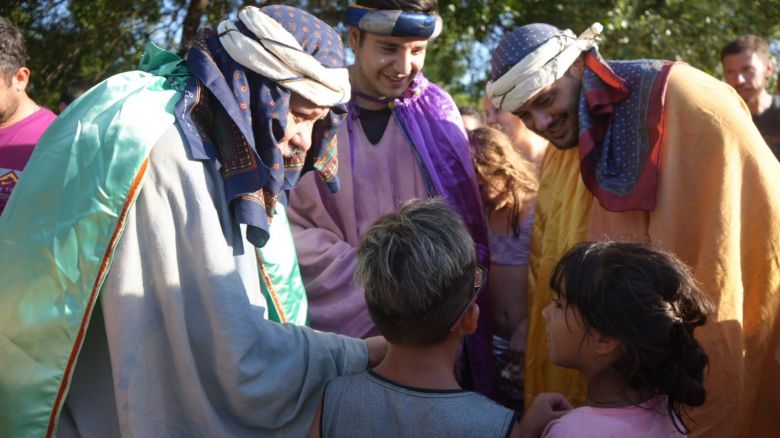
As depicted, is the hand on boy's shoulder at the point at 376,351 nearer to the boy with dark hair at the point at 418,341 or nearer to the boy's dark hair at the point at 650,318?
the boy with dark hair at the point at 418,341

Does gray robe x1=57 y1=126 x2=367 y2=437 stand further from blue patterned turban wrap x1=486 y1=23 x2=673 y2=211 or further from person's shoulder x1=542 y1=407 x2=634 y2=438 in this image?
blue patterned turban wrap x1=486 y1=23 x2=673 y2=211

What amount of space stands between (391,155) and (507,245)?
2.17 ft

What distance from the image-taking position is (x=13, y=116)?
4188 millimetres

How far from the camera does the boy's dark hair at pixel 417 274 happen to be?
86.3 inches

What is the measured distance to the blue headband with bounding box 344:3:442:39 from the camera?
3.53m

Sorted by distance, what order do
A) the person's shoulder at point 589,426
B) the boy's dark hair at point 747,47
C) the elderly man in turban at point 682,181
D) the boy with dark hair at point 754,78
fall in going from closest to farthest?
1. the person's shoulder at point 589,426
2. the elderly man in turban at point 682,181
3. the boy with dark hair at point 754,78
4. the boy's dark hair at point 747,47

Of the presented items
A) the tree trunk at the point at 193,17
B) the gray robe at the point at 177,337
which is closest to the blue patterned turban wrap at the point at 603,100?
the gray robe at the point at 177,337

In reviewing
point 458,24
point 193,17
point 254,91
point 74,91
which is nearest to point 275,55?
point 254,91

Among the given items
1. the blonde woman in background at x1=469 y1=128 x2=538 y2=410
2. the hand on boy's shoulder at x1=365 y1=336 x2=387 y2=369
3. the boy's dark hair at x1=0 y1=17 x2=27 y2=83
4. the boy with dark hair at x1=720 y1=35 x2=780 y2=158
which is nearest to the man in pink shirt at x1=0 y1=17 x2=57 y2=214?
the boy's dark hair at x1=0 y1=17 x2=27 y2=83

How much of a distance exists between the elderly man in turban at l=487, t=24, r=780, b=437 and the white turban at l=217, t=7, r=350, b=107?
1.00 metres

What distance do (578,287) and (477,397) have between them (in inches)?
15.2

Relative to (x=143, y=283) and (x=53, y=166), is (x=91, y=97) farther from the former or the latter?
(x=143, y=283)

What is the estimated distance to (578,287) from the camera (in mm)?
2266

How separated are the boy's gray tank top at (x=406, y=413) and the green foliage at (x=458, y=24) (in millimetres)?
5443
